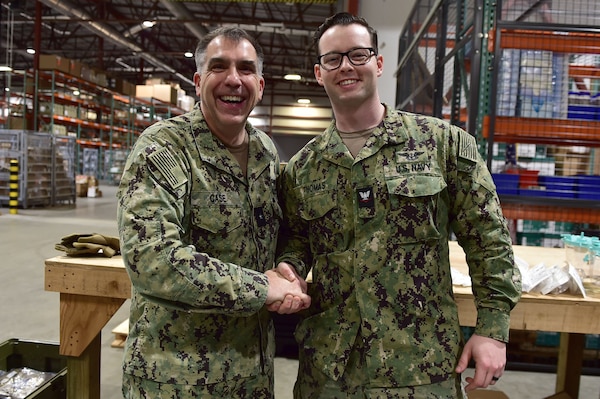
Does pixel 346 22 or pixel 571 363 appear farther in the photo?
pixel 571 363

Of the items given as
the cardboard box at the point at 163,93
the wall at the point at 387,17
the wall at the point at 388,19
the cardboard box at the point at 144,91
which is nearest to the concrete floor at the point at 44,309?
the wall at the point at 388,19

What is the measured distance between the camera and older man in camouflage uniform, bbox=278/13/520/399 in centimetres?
145

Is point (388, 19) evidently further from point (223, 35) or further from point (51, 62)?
point (51, 62)

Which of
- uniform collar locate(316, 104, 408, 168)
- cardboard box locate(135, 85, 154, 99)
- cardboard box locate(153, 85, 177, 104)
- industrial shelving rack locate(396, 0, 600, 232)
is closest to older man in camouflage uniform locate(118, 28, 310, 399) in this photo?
uniform collar locate(316, 104, 408, 168)

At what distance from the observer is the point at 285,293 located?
4.59 ft

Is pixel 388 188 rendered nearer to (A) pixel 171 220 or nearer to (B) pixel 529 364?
(A) pixel 171 220

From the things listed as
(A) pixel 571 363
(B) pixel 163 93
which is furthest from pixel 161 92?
(A) pixel 571 363

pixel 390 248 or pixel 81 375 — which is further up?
pixel 390 248

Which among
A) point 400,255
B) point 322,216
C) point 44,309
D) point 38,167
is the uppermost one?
point 38,167

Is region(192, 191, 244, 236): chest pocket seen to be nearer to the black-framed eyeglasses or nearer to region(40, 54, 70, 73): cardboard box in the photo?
the black-framed eyeglasses

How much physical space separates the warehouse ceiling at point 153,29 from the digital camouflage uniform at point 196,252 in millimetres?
8565

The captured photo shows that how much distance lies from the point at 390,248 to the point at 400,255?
0.12 ft

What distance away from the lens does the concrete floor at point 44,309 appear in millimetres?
3127

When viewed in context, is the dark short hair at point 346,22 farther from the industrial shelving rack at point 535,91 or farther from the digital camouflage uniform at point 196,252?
the industrial shelving rack at point 535,91
